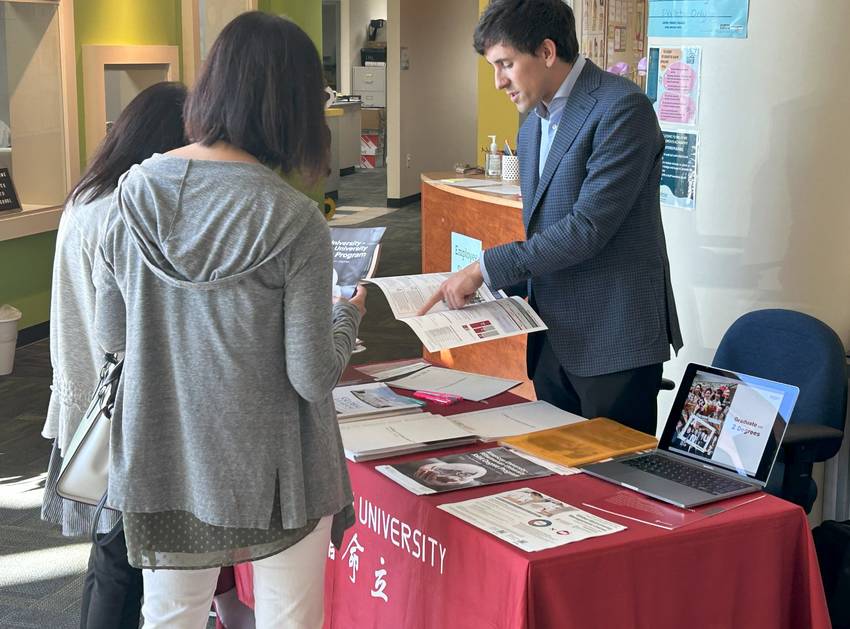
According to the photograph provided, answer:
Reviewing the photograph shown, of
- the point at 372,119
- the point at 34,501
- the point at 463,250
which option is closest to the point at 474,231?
the point at 463,250

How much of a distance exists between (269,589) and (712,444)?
902 millimetres

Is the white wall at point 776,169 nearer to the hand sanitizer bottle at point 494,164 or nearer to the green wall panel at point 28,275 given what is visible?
the hand sanitizer bottle at point 494,164

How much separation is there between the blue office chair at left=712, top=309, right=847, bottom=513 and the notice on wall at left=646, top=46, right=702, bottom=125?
2.32 ft

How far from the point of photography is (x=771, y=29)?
2.98 meters

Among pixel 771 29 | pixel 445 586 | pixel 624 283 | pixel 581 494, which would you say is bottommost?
pixel 445 586

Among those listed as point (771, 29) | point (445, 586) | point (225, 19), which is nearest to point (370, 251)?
point (445, 586)

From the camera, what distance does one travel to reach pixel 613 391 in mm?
2420

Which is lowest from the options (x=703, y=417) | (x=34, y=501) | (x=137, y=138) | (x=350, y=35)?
(x=34, y=501)

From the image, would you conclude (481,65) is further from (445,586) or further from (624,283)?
(445,586)

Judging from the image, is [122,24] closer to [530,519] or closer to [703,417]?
[703,417]

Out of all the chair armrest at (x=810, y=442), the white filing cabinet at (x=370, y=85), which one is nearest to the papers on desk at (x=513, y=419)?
the chair armrest at (x=810, y=442)

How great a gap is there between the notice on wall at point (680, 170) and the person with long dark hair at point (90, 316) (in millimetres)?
1654

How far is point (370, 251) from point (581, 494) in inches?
23.9

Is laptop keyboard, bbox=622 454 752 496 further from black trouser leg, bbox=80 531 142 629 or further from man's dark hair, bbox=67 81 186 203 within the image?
man's dark hair, bbox=67 81 186 203
